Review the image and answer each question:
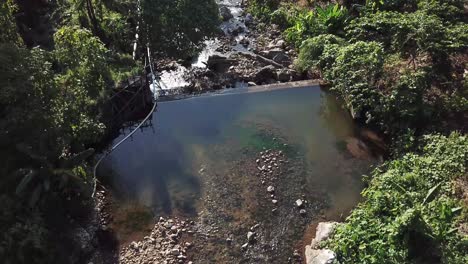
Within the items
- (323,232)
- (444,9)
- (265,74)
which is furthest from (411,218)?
(265,74)

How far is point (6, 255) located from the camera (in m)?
9.02

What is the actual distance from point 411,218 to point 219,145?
729cm

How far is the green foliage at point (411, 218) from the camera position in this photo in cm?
863

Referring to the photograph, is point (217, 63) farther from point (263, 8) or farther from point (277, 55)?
point (263, 8)

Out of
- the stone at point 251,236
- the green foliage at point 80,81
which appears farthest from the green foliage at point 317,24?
the stone at point 251,236

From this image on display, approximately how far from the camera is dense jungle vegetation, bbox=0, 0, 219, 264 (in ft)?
30.4

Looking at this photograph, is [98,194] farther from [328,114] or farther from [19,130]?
[328,114]

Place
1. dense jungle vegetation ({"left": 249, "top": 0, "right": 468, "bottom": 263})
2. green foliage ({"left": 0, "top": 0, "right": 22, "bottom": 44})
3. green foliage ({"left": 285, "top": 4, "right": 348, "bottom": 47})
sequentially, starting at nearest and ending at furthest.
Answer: dense jungle vegetation ({"left": 249, "top": 0, "right": 468, "bottom": 263}) → green foliage ({"left": 0, "top": 0, "right": 22, "bottom": 44}) → green foliage ({"left": 285, "top": 4, "right": 348, "bottom": 47})

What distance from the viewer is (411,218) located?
8492 mm

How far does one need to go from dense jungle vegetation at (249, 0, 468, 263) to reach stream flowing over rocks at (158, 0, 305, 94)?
2.78 ft

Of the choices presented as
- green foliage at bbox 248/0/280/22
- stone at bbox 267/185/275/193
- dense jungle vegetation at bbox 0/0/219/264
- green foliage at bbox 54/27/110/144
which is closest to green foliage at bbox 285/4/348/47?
green foliage at bbox 248/0/280/22

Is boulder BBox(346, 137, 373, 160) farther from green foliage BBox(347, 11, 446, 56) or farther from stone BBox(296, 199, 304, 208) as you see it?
green foliage BBox(347, 11, 446, 56)

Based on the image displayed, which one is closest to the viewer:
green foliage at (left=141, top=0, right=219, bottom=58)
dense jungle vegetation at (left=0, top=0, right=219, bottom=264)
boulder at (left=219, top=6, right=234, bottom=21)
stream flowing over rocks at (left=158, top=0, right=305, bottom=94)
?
dense jungle vegetation at (left=0, top=0, right=219, bottom=264)

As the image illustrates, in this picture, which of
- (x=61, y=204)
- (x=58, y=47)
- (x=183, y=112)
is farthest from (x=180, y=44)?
(x=61, y=204)
